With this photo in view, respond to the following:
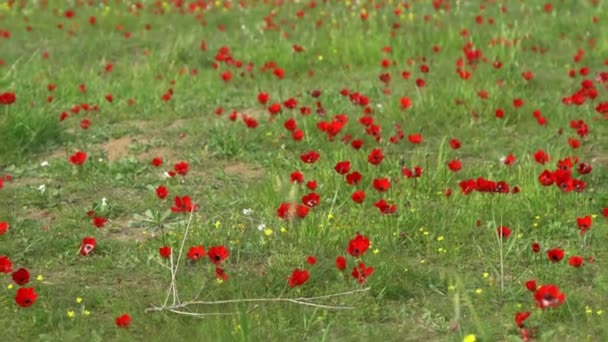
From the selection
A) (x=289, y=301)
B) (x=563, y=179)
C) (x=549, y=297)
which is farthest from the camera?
(x=563, y=179)

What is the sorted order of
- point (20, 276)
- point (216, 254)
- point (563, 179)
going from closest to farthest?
1. point (20, 276)
2. point (216, 254)
3. point (563, 179)

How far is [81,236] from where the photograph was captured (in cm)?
435

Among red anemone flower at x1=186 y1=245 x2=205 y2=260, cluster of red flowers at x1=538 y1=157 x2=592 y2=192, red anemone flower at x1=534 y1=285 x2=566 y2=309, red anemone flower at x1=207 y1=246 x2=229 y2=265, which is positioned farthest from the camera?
cluster of red flowers at x1=538 y1=157 x2=592 y2=192

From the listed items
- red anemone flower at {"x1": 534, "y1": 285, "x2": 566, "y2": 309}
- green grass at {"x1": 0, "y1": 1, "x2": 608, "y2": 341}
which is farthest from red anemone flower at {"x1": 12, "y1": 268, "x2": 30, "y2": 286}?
red anemone flower at {"x1": 534, "y1": 285, "x2": 566, "y2": 309}

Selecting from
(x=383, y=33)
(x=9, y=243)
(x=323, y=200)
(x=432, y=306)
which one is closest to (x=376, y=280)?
(x=432, y=306)

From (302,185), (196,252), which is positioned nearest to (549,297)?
(196,252)

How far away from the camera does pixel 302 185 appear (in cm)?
484

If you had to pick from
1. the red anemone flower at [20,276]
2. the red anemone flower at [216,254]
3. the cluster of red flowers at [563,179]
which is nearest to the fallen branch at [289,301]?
the red anemone flower at [216,254]

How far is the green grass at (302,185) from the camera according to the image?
345 cm

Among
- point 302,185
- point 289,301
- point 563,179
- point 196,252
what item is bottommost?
point 302,185

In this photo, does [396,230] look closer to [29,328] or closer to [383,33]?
[29,328]

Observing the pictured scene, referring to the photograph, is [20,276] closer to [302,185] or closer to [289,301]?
[289,301]

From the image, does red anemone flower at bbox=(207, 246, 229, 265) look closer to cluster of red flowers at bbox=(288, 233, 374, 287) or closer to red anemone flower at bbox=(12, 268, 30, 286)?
cluster of red flowers at bbox=(288, 233, 374, 287)

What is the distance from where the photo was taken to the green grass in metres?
3.45
